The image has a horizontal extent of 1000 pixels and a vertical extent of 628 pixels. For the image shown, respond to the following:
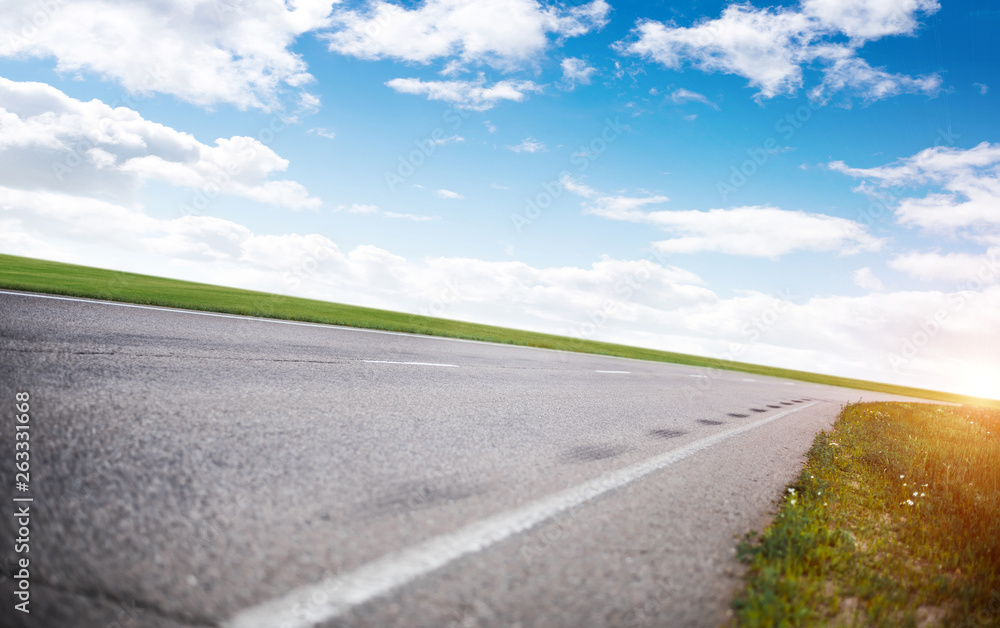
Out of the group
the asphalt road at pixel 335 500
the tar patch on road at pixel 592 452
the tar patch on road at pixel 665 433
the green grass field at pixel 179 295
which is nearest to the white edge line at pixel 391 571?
the asphalt road at pixel 335 500

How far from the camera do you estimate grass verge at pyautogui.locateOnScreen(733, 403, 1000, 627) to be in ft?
8.46

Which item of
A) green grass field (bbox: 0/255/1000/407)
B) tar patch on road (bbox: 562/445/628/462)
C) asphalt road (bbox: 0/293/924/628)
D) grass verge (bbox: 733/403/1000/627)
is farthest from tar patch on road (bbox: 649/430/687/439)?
green grass field (bbox: 0/255/1000/407)

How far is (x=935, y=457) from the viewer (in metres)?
6.79

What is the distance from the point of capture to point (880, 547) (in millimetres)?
3664

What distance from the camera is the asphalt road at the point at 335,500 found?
1.98 meters

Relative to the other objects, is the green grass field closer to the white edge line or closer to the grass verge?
the white edge line

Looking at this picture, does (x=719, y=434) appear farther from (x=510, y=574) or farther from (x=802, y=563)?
(x=510, y=574)

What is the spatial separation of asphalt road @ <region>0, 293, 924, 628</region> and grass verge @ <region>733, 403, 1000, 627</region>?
225 millimetres

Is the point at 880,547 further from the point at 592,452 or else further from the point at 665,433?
the point at 665,433

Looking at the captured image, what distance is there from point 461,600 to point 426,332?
14888 millimetres

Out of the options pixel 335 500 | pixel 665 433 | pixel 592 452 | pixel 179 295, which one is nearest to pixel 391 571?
pixel 335 500

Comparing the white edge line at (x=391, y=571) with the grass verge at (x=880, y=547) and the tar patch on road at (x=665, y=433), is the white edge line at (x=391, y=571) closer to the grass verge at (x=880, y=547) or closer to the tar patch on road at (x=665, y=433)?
the grass verge at (x=880, y=547)

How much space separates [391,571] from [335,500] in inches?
29.4

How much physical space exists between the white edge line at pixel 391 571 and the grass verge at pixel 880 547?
1.11m
